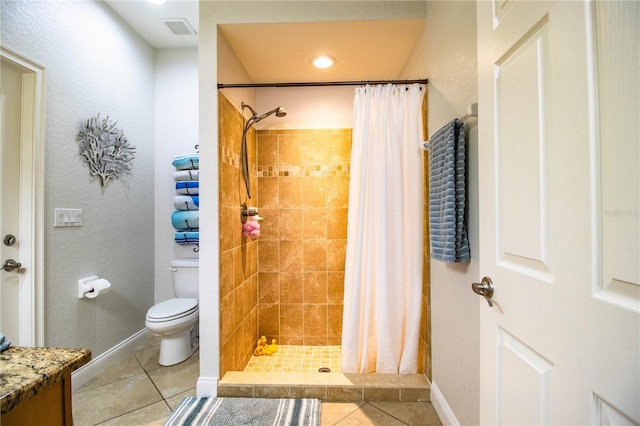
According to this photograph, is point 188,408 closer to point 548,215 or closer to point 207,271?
point 207,271

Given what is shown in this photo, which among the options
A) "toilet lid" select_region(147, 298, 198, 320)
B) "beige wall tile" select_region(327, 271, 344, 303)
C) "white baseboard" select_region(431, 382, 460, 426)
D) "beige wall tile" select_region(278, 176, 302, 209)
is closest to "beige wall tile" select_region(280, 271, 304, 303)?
"beige wall tile" select_region(327, 271, 344, 303)

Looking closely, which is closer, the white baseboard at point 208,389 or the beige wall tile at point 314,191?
the white baseboard at point 208,389

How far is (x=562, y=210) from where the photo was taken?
57 centimetres

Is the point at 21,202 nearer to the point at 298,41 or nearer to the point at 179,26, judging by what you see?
the point at 179,26

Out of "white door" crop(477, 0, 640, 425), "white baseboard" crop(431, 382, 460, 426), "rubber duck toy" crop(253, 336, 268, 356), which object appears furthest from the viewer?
"rubber duck toy" crop(253, 336, 268, 356)

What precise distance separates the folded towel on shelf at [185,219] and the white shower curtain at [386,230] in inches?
58.3

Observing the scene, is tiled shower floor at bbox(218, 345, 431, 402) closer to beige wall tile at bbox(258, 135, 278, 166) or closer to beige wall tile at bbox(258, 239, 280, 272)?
beige wall tile at bbox(258, 239, 280, 272)

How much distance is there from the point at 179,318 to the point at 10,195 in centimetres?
127

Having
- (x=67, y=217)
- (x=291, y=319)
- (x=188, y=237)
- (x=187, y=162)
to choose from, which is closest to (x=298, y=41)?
(x=187, y=162)

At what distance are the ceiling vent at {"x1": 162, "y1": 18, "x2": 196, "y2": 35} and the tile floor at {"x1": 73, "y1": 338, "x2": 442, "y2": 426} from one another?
285 cm

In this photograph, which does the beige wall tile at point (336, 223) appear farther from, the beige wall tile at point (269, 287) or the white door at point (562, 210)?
the white door at point (562, 210)

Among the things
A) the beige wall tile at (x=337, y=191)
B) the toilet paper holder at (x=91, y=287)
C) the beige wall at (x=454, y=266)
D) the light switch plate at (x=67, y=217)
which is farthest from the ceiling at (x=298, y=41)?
the toilet paper holder at (x=91, y=287)

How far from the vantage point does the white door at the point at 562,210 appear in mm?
453

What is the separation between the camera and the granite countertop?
0.51 metres
